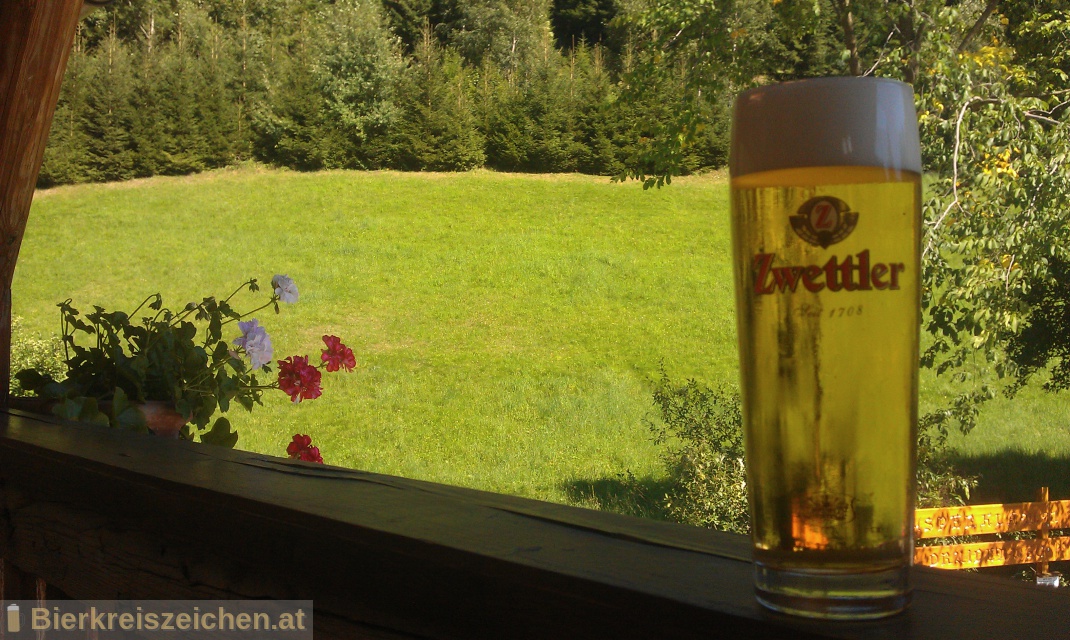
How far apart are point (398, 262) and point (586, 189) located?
342 centimetres

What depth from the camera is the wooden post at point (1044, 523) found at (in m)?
3.58

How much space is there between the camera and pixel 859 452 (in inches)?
11.0

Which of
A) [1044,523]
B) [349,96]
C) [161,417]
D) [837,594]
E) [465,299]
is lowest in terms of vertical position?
[1044,523]

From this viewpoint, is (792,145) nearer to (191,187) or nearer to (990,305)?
(990,305)

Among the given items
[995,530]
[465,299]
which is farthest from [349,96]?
A: [995,530]

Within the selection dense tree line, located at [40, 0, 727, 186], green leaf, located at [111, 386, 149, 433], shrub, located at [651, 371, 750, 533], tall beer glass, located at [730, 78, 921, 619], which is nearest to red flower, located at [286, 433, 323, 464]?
green leaf, located at [111, 386, 149, 433]

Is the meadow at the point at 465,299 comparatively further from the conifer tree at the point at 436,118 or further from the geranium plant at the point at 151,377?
the geranium plant at the point at 151,377

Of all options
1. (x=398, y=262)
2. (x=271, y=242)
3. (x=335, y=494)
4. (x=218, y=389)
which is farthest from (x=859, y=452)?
(x=271, y=242)

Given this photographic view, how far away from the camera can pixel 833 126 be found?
285 mm

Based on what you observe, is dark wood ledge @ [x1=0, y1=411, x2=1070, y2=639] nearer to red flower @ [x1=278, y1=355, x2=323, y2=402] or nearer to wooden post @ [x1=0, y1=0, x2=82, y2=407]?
wooden post @ [x1=0, y1=0, x2=82, y2=407]

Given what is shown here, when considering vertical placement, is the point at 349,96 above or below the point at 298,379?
above

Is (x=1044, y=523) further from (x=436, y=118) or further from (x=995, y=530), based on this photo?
A: (x=436, y=118)

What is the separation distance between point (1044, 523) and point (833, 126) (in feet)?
13.1

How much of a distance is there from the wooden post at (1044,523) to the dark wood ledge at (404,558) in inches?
149
